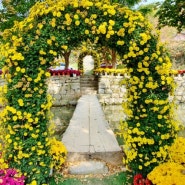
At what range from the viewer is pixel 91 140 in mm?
7648

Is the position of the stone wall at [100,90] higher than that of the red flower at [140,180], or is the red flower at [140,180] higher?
the stone wall at [100,90]

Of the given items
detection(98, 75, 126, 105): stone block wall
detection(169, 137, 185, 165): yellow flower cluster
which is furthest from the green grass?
detection(98, 75, 126, 105): stone block wall

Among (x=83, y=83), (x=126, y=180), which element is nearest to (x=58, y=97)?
(x=83, y=83)

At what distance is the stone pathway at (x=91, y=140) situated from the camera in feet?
21.8

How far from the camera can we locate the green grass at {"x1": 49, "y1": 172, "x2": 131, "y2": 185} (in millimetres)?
5812

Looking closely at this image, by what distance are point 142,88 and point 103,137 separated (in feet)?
9.50

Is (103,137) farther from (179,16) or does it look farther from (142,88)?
(179,16)

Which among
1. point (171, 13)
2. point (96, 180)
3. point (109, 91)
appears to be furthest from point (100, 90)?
point (96, 180)

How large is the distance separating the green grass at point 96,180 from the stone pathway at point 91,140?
0.62m

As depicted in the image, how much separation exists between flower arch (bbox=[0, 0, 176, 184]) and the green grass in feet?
1.51

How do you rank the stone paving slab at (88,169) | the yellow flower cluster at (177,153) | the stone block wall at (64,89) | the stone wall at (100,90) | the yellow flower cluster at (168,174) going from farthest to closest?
the stone wall at (100,90)
the stone block wall at (64,89)
the stone paving slab at (88,169)
the yellow flower cluster at (177,153)
the yellow flower cluster at (168,174)

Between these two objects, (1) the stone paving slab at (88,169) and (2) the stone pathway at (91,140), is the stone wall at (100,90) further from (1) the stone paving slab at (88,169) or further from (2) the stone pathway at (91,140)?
(1) the stone paving slab at (88,169)

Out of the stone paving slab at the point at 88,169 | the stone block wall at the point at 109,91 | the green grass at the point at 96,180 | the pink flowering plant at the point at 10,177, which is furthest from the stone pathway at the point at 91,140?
the stone block wall at the point at 109,91

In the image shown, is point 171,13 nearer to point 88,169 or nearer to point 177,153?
point 177,153
